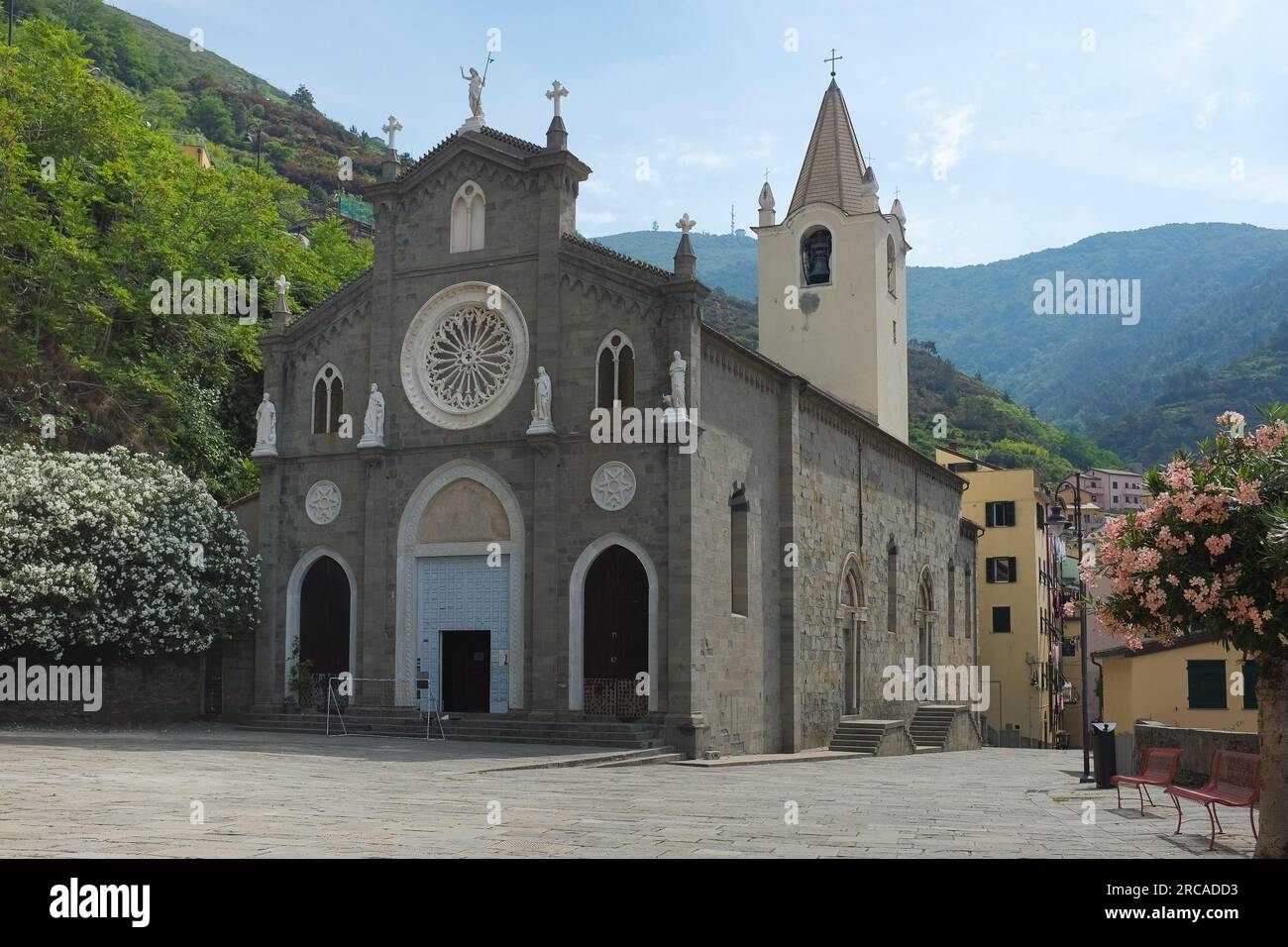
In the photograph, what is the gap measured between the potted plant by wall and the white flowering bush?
1.95 m

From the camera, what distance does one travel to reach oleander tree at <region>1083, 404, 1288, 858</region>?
11938 mm

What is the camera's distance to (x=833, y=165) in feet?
162

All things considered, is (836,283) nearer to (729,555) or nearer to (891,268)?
(891,268)

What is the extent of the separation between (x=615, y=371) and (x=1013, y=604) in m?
41.4

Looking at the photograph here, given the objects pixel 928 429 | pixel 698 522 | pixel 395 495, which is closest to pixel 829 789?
pixel 698 522

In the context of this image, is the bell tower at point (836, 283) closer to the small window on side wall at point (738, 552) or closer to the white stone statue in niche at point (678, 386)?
the small window on side wall at point (738, 552)

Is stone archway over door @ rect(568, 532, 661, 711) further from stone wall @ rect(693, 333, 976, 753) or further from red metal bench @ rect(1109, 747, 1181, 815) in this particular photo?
red metal bench @ rect(1109, 747, 1181, 815)

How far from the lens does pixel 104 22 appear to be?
129750 millimetres

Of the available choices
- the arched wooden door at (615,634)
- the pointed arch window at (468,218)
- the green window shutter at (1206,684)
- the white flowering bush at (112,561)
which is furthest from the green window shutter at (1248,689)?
the white flowering bush at (112,561)

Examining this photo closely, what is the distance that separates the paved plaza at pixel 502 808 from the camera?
12.2 metres

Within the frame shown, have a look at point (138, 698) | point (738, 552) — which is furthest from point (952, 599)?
point (138, 698)

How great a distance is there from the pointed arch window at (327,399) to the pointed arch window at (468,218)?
492 cm
